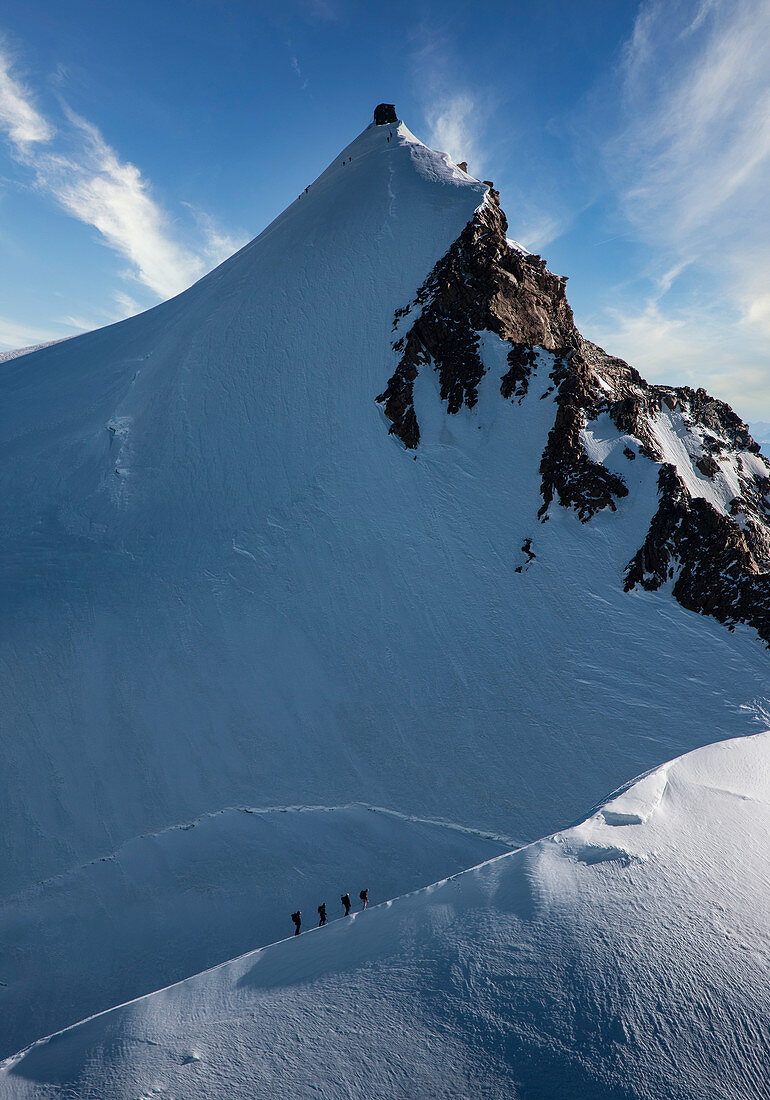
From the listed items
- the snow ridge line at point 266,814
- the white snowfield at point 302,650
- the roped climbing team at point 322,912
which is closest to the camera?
the roped climbing team at point 322,912

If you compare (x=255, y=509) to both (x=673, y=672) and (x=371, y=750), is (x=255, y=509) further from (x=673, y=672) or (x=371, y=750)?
(x=673, y=672)

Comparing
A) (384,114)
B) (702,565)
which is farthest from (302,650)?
(384,114)

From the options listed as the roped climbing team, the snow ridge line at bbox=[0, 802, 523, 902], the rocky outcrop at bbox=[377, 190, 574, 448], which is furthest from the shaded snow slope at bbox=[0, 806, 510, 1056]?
the rocky outcrop at bbox=[377, 190, 574, 448]

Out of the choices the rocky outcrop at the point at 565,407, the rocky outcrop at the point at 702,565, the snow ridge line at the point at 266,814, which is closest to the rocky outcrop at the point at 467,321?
the rocky outcrop at the point at 565,407

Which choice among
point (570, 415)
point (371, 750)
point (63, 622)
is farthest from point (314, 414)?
point (371, 750)

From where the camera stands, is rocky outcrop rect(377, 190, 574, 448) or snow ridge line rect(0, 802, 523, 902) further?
rocky outcrop rect(377, 190, 574, 448)

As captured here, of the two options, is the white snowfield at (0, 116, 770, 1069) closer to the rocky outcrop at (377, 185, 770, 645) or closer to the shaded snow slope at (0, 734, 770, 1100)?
the shaded snow slope at (0, 734, 770, 1100)

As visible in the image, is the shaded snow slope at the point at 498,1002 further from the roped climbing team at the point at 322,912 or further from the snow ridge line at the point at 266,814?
the snow ridge line at the point at 266,814
